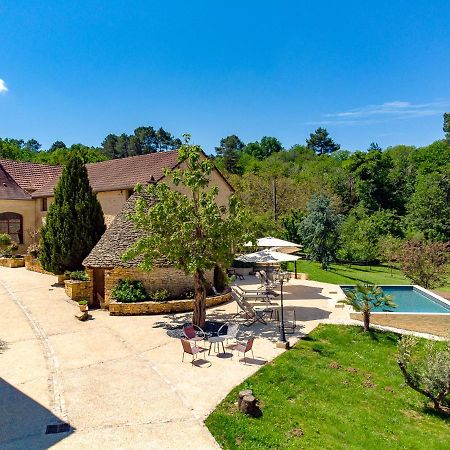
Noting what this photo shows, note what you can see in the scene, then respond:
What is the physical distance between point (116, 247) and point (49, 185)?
22505 mm

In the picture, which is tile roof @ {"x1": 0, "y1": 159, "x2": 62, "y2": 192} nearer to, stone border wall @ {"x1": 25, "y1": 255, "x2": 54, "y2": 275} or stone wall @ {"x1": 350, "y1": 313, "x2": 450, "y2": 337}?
stone border wall @ {"x1": 25, "y1": 255, "x2": 54, "y2": 275}

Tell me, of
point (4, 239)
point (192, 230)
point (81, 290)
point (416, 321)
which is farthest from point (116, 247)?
point (4, 239)

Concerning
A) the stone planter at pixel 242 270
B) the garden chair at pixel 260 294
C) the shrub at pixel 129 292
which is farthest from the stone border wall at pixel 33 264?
the garden chair at pixel 260 294

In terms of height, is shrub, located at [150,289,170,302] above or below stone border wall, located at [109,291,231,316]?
above

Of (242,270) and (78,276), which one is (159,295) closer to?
(78,276)

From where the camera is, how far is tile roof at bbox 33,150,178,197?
97.6 feet

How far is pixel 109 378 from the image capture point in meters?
12.0

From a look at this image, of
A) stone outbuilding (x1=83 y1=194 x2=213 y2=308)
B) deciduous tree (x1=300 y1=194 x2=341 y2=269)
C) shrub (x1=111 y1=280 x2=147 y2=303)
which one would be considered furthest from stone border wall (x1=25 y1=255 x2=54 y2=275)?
deciduous tree (x1=300 y1=194 x2=341 y2=269)

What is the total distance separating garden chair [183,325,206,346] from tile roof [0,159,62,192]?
30676mm

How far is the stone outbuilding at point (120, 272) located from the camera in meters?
20.2

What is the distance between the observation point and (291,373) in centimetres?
1294

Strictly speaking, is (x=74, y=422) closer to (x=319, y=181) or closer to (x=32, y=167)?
(x=32, y=167)

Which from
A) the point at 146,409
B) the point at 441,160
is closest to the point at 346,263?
the point at 146,409

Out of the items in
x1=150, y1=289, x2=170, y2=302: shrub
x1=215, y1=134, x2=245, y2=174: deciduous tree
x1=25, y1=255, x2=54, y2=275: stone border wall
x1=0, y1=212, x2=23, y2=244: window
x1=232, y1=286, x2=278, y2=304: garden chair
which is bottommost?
x1=232, y1=286, x2=278, y2=304: garden chair
